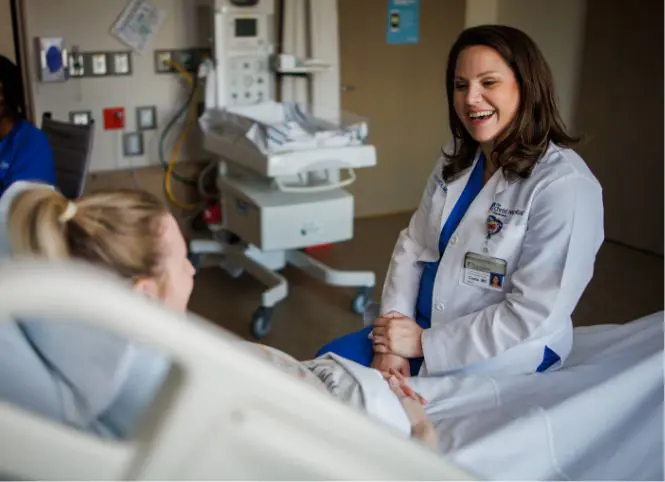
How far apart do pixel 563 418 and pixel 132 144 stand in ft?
9.61

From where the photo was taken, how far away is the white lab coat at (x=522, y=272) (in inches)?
63.9

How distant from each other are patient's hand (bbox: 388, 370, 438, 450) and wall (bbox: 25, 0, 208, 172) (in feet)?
8.57

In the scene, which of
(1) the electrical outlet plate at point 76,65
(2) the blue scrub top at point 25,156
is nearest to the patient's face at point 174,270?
(2) the blue scrub top at point 25,156

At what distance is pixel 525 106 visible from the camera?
1.71 m

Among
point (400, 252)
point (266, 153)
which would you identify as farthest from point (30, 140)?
point (400, 252)

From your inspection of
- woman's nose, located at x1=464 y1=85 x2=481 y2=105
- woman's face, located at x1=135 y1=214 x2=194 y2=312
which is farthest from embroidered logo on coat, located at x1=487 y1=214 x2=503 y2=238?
woman's face, located at x1=135 y1=214 x2=194 y2=312

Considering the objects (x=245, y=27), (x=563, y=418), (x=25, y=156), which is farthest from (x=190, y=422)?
(x=245, y=27)

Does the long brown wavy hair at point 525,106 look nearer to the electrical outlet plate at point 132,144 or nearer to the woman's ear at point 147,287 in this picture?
the woman's ear at point 147,287

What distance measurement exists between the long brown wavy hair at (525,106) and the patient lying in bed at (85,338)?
0.88 metres

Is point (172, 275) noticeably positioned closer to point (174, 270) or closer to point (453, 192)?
point (174, 270)

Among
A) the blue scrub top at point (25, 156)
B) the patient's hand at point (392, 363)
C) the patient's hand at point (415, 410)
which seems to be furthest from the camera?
the blue scrub top at point (25, 156)

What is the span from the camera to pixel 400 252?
6.49ft

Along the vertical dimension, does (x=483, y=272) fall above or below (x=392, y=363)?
above

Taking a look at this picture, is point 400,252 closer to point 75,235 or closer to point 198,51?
point 75,235
